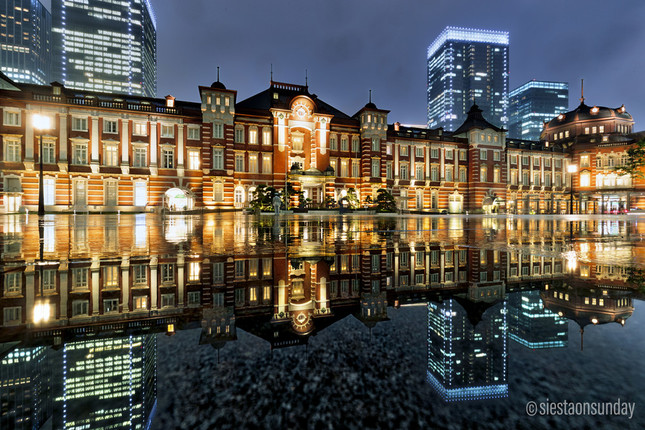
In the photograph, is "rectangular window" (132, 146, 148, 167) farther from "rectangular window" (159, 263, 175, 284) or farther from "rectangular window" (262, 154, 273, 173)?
"rectangular window" (159, 263, 175, 284)

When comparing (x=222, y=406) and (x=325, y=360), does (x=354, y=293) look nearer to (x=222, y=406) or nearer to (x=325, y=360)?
(x=325, y=360)

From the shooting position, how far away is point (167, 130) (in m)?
31.2

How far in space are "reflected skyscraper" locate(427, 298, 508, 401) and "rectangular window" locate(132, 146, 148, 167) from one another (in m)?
34.7

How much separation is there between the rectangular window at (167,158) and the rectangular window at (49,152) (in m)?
9.05

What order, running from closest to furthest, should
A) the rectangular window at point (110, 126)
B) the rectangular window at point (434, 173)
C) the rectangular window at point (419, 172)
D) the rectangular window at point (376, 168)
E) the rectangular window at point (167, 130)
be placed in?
1. the rectangular window at point (110, 126)
2. the rectangular window at point (167, 130)
3. the rectangular window at point (376, 168)
4. the rectangular window at point (419, 172)
5. the rectangular window at point (434, 173)

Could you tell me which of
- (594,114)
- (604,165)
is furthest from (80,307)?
(594,114)

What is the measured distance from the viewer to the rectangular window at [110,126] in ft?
97.0

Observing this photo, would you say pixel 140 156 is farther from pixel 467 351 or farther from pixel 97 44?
pixel 97 44

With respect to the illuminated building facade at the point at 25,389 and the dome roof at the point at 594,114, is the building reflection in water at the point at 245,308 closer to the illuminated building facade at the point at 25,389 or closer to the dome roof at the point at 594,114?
the illuminated building facade at the point at 25,389

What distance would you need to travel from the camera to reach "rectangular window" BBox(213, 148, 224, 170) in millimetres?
32062

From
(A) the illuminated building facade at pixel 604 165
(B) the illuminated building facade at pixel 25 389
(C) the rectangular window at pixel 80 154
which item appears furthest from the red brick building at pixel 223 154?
(B) the illuminated building facade at pixel 25 389

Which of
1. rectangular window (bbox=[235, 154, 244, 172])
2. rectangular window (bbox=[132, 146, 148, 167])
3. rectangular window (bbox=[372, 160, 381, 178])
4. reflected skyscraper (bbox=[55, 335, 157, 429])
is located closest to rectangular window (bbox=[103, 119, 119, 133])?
rectangular window (bbox=[132, 146, 148, 167])

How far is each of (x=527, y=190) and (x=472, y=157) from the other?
491 inches

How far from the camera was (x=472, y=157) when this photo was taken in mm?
43062
